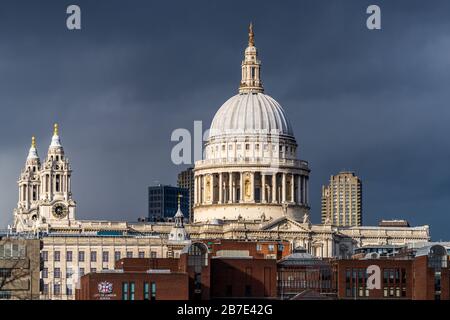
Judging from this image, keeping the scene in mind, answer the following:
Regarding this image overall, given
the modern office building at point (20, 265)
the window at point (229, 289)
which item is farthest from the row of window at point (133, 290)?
the window at point (229, 289)

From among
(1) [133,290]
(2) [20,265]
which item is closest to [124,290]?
(1) [133,290]

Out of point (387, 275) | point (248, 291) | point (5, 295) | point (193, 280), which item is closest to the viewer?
point (5, 295)

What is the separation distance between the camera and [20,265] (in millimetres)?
159000

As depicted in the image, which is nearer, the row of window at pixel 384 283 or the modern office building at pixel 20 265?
the modern office building at pixel 20 265

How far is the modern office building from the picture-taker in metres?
154

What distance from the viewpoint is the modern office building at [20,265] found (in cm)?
15438

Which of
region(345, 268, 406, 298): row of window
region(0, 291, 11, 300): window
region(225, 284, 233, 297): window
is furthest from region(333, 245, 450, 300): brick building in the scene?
region(0, 291, 11, 300): window

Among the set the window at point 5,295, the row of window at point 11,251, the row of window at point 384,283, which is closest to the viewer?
the window at point 5,295

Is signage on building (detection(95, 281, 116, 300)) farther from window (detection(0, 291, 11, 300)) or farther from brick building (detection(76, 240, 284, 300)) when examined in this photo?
window (detection(0, 291, 11, 300))

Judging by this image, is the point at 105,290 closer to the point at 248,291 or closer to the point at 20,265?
the point at 20,265

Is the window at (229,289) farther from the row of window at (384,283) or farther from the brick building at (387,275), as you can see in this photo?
the row of window at (384,283)

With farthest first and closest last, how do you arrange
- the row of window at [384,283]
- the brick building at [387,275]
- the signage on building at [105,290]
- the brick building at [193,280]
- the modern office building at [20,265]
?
the row of window at [384,283] → the brick building at [387,275] → the brick building at [193,280] → the signage on building at [105,290] → the modern office building at [20,265]
